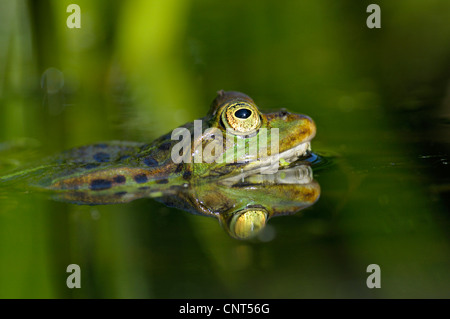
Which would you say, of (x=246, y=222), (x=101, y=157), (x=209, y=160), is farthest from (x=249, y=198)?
(x=101, y=157)

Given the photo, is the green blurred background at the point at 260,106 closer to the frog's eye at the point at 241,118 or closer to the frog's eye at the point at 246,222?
the frog's eye at the point at 246,222

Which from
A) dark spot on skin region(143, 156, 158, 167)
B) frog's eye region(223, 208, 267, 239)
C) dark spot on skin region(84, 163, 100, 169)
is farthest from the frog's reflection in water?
dark spot on skin region(84, 163, 100, 169)

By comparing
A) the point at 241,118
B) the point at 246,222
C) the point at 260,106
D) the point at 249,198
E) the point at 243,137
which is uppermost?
the point at 260,106

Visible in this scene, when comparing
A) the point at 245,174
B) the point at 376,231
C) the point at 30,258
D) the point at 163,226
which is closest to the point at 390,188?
the point at 376,231

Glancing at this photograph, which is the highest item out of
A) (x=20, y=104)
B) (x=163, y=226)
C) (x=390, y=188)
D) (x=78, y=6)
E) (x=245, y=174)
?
(x=78, y=6)

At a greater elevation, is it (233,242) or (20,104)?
→ (20,104)

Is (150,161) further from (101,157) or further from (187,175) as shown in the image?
(101,157)

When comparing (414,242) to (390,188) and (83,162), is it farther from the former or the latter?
(83,162)

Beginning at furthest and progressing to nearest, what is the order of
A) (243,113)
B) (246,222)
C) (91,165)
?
(91,165)
(243,113)
(246,222)
